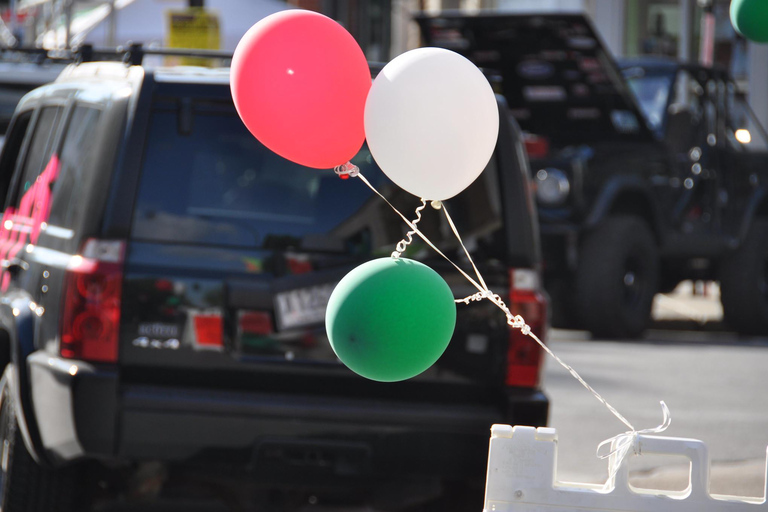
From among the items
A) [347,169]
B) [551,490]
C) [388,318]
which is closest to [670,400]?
[347,169]

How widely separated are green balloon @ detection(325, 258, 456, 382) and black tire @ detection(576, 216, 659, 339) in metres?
7.82

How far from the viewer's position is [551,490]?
2816 mm

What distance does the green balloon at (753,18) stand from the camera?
4.09 metres

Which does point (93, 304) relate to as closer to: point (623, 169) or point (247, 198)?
point (247, 198)

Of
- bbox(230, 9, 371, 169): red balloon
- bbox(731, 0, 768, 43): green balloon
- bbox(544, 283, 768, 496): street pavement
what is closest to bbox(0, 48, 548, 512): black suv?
bbox(731, 0, 768, 43): green balloon

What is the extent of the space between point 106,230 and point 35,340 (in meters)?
0.53

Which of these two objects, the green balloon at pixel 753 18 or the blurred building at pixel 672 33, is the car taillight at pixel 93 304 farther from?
the blurred building at pixel 672 33

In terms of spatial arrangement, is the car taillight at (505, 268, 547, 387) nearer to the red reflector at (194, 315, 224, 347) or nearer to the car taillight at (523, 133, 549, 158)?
the red reflector at (194, 315, 224, 347)

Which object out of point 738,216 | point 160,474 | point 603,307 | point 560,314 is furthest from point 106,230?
point 738,216

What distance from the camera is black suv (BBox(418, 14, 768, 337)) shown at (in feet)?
34.6

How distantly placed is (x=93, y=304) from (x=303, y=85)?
5.32 ft

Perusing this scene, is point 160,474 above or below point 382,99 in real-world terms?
below

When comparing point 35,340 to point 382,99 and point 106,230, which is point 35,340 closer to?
point 106,230

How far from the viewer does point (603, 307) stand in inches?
416
